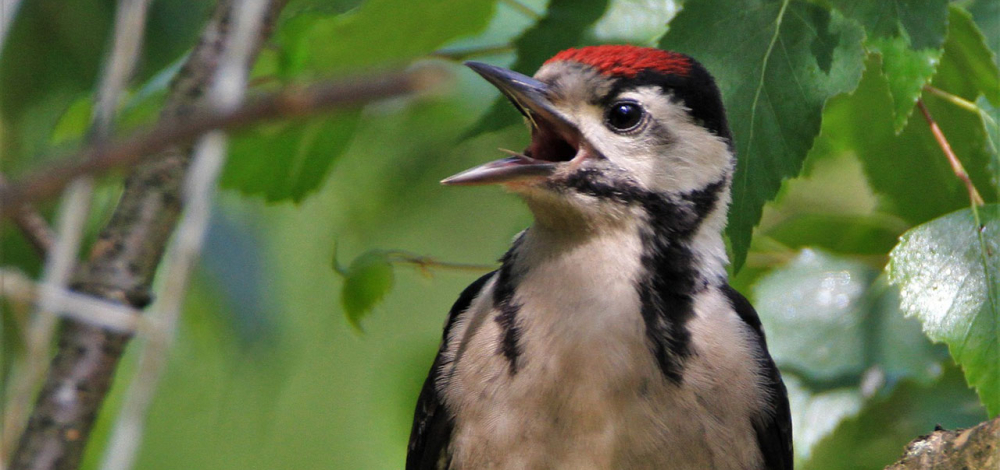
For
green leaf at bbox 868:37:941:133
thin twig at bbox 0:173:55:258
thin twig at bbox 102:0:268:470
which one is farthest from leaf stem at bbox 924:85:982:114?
thin twig at bbox 0:173:55:258

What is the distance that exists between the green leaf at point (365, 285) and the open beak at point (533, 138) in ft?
1.75

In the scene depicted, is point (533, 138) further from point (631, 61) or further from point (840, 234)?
point (840, 234)

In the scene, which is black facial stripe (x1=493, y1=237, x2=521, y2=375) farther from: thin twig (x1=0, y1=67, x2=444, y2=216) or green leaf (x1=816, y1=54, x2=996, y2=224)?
thin twig (x1=0, y1=67, x2=444, y2=216)

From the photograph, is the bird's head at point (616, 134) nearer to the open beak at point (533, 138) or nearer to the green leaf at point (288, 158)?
the open beak at point (533, 138)

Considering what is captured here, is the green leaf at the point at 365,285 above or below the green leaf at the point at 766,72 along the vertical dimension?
below

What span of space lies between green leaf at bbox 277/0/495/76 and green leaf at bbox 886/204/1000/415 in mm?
1275

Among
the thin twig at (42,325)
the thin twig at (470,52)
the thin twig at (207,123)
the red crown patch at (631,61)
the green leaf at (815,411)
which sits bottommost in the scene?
the green leaf at (815,411)

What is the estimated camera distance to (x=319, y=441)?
20.6ft

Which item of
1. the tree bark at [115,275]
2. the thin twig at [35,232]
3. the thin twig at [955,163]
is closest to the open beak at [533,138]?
the tree bark at [115,275]

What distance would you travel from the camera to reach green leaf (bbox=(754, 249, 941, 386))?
2660mm

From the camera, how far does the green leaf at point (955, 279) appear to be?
7.00 feet

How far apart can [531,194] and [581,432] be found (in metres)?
0.54

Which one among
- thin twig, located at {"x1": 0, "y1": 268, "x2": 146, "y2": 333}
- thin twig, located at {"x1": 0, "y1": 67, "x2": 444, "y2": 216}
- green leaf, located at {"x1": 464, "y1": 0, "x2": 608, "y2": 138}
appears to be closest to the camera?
thin twig, located at {"x1": 0, "y1": 67, "x2": 444, "y2": 216}

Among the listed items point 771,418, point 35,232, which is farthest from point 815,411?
point 35,232
